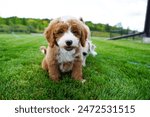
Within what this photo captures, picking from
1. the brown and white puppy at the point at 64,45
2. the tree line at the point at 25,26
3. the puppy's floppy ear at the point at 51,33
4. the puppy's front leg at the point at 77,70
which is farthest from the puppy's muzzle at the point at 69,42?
the tree line at the point at 25,26

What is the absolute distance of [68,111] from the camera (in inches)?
88.1

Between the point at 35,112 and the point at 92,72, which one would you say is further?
the point at 92,72

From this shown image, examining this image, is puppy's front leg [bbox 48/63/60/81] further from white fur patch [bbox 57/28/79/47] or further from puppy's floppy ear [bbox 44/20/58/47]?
white fur patch [bbox 57/28/79/47]

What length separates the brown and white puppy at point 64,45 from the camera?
2578 mm

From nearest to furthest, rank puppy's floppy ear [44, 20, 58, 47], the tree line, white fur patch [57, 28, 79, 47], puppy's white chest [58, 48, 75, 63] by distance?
white fur patch [57, 28, 79, 47] < puppy's floppy ear [44, 20, 58, 47] < puppy's white chest [58, 48, 75, 63] < the tree line

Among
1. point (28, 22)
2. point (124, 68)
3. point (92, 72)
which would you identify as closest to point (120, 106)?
point (92, 72)

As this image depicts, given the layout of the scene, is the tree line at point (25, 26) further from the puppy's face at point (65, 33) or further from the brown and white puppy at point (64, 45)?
the puppy's face at point (65, 33)

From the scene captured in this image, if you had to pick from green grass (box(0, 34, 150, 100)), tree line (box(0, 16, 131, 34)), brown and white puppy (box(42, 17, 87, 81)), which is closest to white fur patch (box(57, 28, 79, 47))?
brown and white puppy (box(42, 17, 87, 81))

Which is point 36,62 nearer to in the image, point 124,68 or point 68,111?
point 124,68

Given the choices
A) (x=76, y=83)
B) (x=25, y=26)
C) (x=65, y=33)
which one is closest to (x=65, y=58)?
(x=76, y=83)

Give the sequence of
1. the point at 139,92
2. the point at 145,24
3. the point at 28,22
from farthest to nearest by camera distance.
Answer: the point at 28,22
the point at 145,24
the point at 139,92

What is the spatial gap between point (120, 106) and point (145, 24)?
8.48 meters

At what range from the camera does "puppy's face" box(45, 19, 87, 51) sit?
2.55 meters

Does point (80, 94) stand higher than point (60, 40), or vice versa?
point (60, 40)
